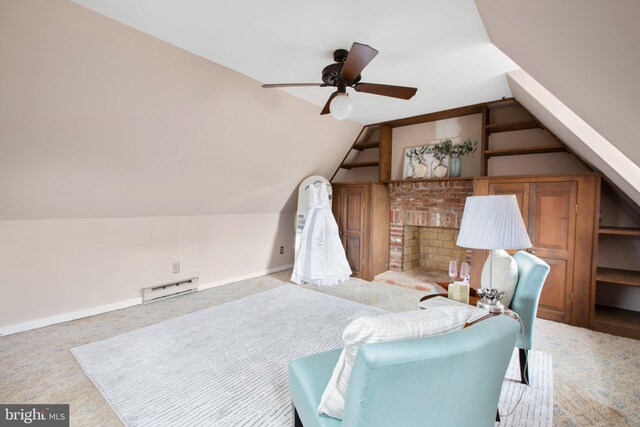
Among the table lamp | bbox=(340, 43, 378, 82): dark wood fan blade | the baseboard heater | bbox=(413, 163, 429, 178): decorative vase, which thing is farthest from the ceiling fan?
the baseboard heater

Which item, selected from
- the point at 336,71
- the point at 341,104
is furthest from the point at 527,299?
the point at 336,71

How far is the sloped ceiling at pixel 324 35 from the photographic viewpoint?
1.72m

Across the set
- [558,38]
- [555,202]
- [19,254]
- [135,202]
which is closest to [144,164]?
[135,202]

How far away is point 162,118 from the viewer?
256cm

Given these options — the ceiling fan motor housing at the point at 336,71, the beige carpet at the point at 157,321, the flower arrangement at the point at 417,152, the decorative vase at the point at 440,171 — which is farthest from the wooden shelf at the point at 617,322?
the ceiling fan motor housing at the point at 336,71

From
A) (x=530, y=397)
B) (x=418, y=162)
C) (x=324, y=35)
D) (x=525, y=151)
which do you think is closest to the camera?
(x=530, y=397)

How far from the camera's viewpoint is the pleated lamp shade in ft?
5.05

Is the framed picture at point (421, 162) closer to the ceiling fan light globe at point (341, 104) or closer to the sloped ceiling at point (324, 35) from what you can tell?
the sloped ceiling at point (324, 35)

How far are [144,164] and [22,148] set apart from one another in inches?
33.2

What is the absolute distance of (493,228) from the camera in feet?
5.17

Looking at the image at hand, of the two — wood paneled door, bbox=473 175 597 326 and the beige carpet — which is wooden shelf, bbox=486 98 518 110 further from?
the beige carpet

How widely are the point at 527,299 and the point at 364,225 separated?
2548mm

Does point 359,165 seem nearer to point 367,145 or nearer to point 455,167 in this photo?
point 367,145

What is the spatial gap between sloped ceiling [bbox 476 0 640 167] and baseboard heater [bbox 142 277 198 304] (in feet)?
13.0
